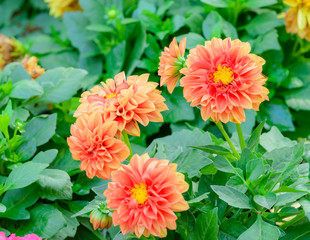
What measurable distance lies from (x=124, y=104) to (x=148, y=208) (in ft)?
0.52

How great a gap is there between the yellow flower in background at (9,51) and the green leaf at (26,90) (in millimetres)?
499

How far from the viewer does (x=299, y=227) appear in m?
0.73

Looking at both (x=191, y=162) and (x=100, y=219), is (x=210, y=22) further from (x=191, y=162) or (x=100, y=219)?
(x=100, y=219)

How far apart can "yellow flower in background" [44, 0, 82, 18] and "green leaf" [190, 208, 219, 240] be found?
1.11 m

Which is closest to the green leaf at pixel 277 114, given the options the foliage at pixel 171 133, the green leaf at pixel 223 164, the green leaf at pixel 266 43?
the foliage at pixel 171 133

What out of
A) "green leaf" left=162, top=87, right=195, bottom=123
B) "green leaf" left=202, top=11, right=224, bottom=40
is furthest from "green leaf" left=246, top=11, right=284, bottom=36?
"green leaf" left=162, top=87, right=195, bottom=123

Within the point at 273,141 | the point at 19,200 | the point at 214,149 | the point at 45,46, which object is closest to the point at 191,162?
the point at 214,149

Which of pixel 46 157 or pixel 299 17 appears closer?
pixel 46 157

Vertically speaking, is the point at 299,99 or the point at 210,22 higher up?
the point at 210,22

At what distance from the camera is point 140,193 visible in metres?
0.55

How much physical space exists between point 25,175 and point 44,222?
0.12m

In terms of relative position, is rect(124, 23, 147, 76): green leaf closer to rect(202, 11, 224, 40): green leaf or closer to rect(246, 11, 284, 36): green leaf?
rect(202, 11, 224, 40): green leaf

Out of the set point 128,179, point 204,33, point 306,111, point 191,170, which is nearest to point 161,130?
point 204,33

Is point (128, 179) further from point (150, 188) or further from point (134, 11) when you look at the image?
point (134, 11)
